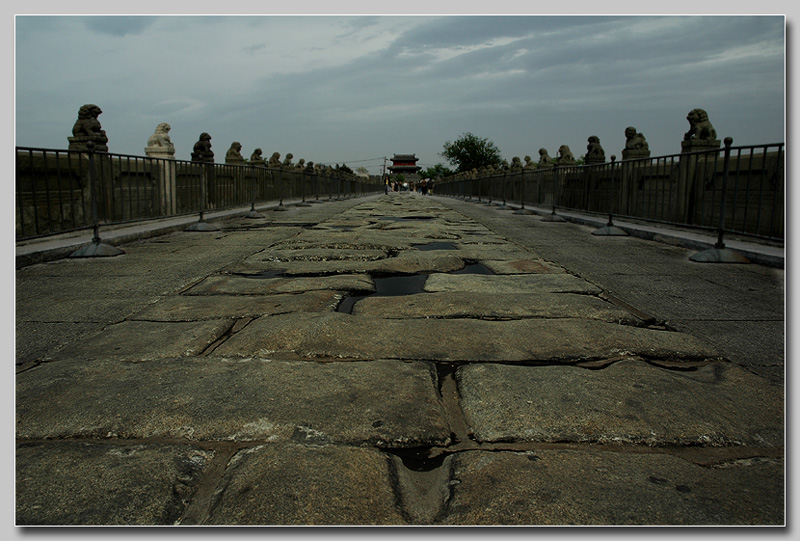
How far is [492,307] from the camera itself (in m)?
2.99

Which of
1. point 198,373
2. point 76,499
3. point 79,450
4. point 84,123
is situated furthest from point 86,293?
point 84,123

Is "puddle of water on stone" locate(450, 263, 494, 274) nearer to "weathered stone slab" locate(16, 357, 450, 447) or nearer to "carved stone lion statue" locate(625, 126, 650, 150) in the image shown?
"weathered stone slab" locate(16, 357, 450, 447)

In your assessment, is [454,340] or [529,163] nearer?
[454,340]

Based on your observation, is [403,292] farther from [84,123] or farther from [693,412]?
[84,123]

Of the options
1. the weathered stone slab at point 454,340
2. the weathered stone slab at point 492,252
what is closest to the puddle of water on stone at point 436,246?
the weathered stone slab at point 492,252

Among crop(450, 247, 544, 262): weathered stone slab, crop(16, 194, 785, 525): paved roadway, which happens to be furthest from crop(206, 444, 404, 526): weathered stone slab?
crop(450, 247, 544, 262): weathered stone slab

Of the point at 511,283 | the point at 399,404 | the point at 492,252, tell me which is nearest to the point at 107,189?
the point at 492,252

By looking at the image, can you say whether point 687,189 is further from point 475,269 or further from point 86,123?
point 86,123

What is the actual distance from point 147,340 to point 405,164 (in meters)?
114

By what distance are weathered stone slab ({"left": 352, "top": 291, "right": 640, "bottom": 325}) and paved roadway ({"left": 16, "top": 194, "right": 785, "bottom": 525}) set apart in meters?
0.02

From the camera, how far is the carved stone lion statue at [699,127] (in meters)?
8.66

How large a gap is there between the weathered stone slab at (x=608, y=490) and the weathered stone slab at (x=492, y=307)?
1468mm

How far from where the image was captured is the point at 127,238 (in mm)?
6305

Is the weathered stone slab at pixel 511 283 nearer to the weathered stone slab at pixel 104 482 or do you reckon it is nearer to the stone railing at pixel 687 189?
the stone railing at pixel 687 189
